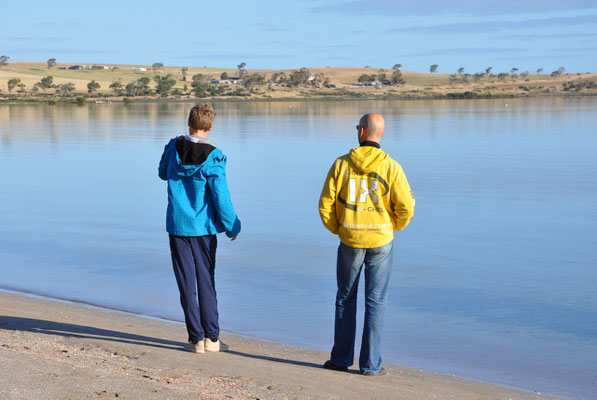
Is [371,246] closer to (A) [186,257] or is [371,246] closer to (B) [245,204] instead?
(A) [186,257]

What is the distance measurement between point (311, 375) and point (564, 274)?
191 inches

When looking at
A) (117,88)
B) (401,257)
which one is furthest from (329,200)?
(117,88)

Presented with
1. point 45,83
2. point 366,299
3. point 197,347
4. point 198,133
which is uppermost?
point 45,83

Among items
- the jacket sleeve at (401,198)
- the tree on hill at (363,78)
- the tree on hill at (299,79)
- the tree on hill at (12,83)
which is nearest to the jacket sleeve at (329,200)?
the jacket sleeve at (401,198)

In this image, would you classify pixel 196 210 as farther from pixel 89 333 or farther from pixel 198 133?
pixel 89 333

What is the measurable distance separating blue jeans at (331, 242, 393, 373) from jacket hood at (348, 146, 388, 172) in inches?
20.6

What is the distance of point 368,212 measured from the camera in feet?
15.8

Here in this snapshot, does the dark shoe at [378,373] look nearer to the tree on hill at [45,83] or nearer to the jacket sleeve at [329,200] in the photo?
the jacket sleeve at [329,200]

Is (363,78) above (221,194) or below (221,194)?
above

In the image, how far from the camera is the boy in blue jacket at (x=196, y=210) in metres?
5.16

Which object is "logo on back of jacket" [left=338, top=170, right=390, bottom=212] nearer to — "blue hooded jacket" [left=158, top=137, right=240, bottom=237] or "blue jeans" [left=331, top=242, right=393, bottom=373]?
"blue jeans" [left=331, top=242, right=393, bottom=373]

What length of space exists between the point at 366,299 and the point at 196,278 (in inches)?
47.5

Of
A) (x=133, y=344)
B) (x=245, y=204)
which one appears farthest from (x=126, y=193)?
(x=133, y=344)

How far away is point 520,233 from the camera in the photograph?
1130cm
